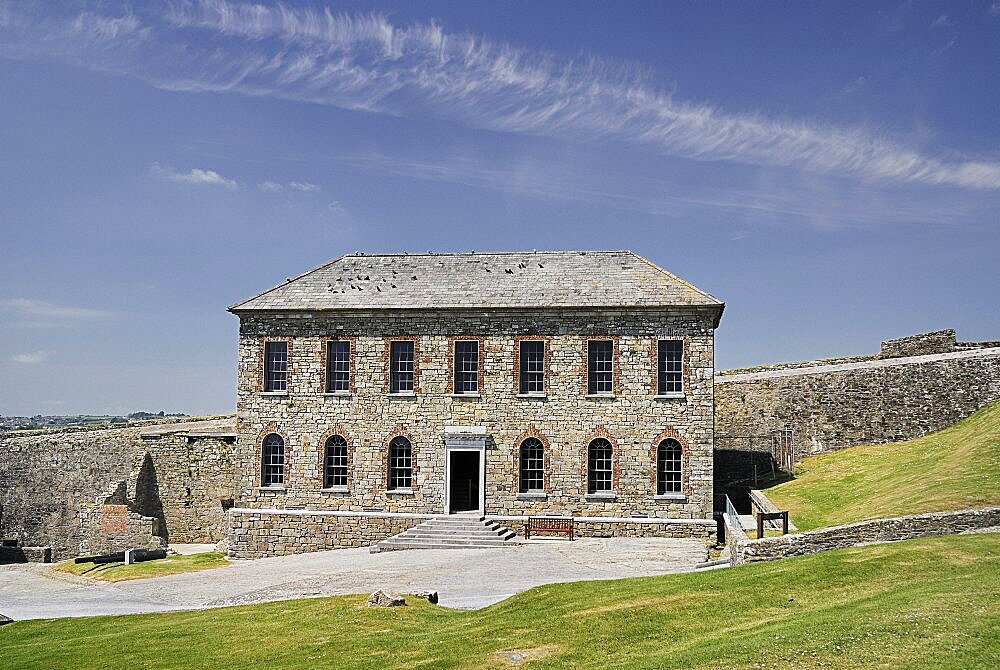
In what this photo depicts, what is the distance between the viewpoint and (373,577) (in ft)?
77.2

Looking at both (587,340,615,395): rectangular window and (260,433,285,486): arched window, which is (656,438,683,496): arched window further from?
(260,433,285,486): arched window

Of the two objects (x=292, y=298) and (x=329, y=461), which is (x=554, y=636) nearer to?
(x=329, y=461)

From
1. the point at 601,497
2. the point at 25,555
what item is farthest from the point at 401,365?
the point at 25,555

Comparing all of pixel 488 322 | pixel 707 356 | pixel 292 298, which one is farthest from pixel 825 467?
pixel 292 298

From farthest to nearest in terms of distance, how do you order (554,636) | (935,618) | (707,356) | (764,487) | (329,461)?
(764,487), (329,461), (707,356), (554,636), (935,618)

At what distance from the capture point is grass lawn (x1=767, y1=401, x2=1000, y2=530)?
69.3 feet

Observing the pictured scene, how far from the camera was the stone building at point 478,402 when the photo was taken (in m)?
29.4

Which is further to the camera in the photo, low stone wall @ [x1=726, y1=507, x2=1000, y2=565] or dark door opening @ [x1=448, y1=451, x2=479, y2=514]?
dark door opening @ [x1=448, y1=451, x2=479, y2=514]

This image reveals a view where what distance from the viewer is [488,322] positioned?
30578 mm

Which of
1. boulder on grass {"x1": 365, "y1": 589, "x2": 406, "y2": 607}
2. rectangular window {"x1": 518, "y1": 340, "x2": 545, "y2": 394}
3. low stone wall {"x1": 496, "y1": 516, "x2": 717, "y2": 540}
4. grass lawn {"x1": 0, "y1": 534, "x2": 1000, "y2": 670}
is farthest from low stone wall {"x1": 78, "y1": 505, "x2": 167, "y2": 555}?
boulder on grass {"x1": 365, "y1": 589, "x2": 406, "y2": 607}

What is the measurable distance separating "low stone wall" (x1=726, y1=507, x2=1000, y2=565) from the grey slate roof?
1124 cm

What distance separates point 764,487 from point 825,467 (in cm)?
280

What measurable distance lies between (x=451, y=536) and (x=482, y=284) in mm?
9370

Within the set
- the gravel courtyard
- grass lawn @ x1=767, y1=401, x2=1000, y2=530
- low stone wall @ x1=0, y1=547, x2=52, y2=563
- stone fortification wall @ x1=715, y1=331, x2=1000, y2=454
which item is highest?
stone fortification wall @ x1=715, y1=331, x2=1000, y2=454
